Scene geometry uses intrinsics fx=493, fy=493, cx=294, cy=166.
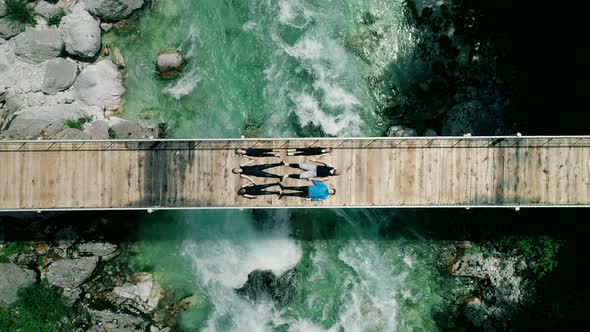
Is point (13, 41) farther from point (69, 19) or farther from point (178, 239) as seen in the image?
point (178, 239)

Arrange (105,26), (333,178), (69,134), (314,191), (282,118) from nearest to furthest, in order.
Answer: (314,191), (333,178), (69,134), (282,118), (105,26)

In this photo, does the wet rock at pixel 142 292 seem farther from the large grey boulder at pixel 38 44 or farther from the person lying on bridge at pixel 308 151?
the large grey boulder at pixel 38 44

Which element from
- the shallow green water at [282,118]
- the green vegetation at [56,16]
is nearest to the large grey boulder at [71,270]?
the shallow green water at [282,118]

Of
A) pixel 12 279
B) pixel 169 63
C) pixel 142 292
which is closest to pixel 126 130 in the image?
pixel 169 63

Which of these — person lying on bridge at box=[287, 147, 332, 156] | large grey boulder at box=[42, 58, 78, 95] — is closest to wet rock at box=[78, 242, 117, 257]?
large grey boulder at box=[42, 58, 78, 95]

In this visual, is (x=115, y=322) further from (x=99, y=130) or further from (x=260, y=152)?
(x=260, y=152)
